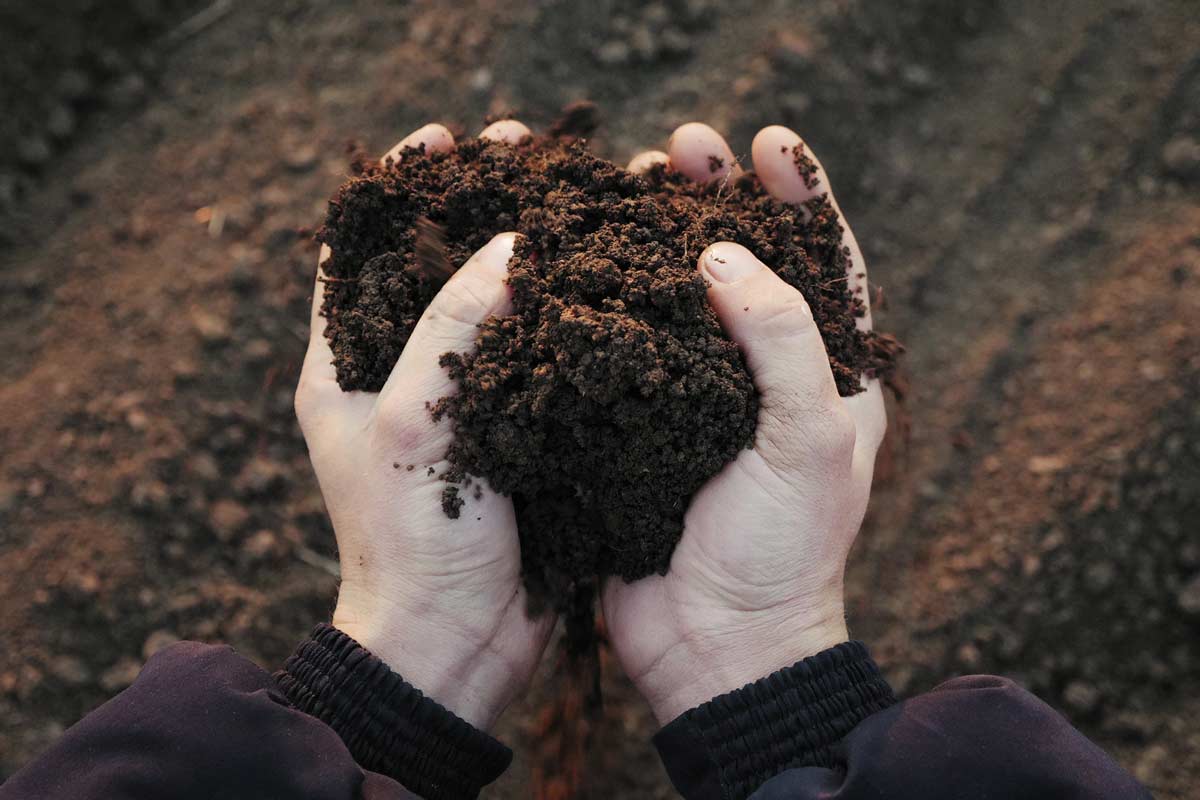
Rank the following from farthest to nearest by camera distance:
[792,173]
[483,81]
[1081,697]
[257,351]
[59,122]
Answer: [59,122] → [483,81] → [257,351] → [1081,697] → [792,173]

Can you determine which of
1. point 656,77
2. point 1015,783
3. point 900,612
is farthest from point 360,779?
point 656,77

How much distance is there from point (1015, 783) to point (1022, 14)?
301 centimetres

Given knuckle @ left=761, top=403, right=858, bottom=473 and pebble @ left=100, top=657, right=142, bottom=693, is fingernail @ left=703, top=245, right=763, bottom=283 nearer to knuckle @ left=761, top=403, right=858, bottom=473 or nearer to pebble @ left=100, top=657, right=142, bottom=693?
knuckle @ left=761, top=403, right=858, bottom=473

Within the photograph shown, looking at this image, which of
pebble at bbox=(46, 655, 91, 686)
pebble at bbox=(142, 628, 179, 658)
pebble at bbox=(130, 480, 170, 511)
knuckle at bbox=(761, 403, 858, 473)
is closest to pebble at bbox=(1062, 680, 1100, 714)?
knuckle at bbox=(761, 403, 858, 473)

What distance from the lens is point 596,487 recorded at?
5.82ft

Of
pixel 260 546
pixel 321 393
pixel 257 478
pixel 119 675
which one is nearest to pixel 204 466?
pixel 257 478

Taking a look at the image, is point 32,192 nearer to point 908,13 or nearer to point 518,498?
point 518,498

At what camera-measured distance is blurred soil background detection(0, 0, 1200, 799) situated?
2.54 m

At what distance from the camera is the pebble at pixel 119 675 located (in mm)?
2445

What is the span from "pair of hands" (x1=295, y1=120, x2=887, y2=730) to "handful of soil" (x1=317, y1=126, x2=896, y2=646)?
50mm

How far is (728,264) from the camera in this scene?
5.63ft

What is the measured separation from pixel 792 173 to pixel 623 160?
1.06 m

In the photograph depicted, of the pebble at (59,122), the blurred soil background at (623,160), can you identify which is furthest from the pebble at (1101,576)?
the pebble at (59,122)

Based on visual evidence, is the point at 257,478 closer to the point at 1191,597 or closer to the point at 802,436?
the point at 802,436
